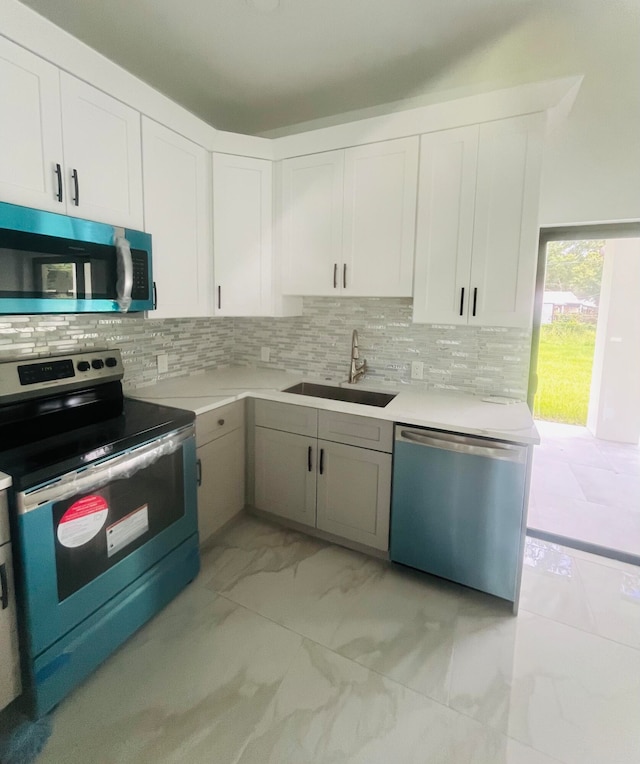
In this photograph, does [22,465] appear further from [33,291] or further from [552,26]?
[552,26]

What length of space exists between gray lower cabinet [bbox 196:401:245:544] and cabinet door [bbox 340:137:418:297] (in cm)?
103

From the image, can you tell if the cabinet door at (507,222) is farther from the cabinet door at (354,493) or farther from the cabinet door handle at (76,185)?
the cabinet door handle at (76,185)

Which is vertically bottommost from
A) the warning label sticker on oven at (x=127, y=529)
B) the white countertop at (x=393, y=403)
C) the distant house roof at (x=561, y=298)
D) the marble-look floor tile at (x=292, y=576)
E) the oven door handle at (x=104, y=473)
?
the marble-look floor tile at (x=292, y=576)

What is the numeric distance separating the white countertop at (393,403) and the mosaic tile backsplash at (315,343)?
4.3 inches

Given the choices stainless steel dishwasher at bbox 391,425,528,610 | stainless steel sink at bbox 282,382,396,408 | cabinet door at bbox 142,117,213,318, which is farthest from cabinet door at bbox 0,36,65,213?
stainless steel dishwasher at bbox 391,425,528,610

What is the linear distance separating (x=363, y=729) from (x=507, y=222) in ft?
7.17

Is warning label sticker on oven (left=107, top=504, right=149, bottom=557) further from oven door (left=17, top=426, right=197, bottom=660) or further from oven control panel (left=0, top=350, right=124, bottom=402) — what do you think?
oven control panel (left=0, top=350, right=124, bottom=402)

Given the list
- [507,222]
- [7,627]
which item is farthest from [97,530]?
[507,222]

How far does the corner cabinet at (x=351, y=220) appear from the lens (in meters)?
2.20

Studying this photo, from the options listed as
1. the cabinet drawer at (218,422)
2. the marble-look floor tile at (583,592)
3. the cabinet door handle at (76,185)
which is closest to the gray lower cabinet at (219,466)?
the cabinet drawer at (218,422)

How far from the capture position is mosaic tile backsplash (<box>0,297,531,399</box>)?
2045 mm

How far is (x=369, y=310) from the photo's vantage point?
2672 mm

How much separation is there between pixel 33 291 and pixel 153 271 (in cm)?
64

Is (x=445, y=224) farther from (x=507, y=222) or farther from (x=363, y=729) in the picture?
(x=363, y=729)
